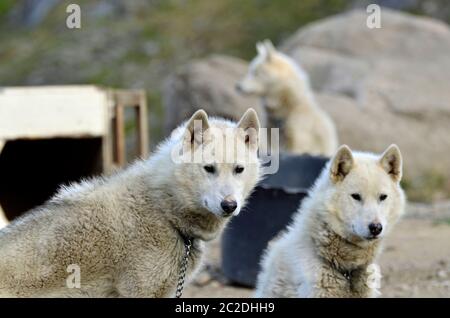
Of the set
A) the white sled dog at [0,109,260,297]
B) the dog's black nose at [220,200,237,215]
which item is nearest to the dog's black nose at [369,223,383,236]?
the white sled dog at [0,109,260,297]

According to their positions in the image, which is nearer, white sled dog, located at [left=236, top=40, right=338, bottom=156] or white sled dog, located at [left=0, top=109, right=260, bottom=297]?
white sled dog, located at [left=0, top=109, right=260, bottom=297]

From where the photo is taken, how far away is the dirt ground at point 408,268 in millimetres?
8258

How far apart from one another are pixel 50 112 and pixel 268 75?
4.10 meters

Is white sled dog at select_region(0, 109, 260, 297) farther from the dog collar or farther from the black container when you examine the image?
the black container

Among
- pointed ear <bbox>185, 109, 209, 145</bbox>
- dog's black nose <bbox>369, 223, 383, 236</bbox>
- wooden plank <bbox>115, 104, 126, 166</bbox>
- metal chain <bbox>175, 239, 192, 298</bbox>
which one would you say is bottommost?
metal chain <bbox>175, 239, 192, 298</bbox>

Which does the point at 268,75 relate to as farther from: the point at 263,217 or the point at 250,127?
the point at 250,127

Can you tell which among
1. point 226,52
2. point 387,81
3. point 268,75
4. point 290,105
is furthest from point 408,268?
point 226,52

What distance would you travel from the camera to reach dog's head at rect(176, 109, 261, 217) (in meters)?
5.35

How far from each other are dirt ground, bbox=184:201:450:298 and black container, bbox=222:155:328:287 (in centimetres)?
27

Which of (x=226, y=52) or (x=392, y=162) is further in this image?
(x=226, y=52)

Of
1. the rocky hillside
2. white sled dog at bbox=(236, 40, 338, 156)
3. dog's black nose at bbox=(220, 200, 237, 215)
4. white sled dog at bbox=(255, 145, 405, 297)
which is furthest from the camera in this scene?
the rocky hillside

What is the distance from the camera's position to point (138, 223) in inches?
211

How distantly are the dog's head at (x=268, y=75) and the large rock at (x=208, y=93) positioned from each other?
0.54 metres

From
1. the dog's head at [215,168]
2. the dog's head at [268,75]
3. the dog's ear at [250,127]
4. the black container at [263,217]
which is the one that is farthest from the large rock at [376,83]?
the dog's head at [215,168]
